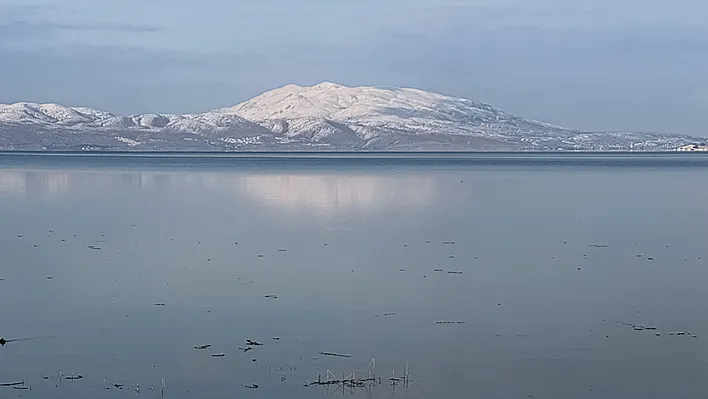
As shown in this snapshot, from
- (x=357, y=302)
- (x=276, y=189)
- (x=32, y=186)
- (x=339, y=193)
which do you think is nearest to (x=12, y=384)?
(x=357, y=302)

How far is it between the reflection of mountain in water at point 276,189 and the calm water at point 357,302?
19.0ft

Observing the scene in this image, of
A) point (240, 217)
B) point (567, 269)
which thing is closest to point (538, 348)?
point (567, 269)

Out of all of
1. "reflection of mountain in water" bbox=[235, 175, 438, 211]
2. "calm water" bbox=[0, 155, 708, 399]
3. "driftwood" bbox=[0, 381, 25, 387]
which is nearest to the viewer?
"driftwood" bbox=[0, 381, 25, 387]

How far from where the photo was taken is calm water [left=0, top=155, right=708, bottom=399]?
10805mm

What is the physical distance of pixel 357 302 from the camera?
48.5 ft

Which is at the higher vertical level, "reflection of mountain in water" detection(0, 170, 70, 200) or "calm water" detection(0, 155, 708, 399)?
"calm water" detection(0, 155, 708, 399)

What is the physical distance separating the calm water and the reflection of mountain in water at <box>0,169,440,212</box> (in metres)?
5.79

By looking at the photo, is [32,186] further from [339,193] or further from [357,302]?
[357,302]

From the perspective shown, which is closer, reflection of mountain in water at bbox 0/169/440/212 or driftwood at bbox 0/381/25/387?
driftwood at bbox 0/381/25/387

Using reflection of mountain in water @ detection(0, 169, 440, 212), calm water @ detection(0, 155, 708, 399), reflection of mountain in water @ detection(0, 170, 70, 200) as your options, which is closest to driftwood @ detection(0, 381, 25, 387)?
calm water @ detection(0, 155, 708, 399)

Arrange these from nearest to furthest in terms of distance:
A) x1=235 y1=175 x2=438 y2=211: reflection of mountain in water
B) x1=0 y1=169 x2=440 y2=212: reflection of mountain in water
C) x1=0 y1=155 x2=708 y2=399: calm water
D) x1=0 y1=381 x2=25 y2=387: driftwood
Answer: x1=0 y1=381 x2=25 y2=387: driftwood < x1=0 y1=155 x2=708 y2=399: calm water < x1=235 y1=175 x2=438 y2=211: reflection of mountain in water < x1=0 y1=169 x2=440 y2=212: reflection of mountain in water

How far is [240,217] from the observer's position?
28.8m

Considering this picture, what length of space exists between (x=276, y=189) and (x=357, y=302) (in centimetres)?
2984

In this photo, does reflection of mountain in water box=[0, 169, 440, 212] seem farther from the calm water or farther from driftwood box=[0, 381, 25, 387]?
driftwood box=[0, 381, 25, 387]
